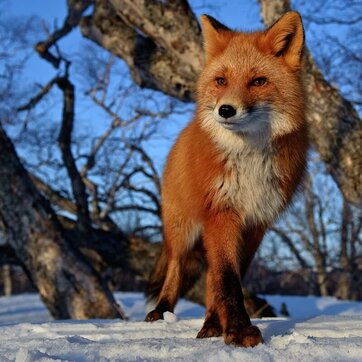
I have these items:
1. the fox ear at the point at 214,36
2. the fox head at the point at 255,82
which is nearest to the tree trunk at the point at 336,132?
the fox ear at the point at 214,36

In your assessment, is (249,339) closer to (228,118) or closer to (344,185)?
(228,118)

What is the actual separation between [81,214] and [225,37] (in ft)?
21.2

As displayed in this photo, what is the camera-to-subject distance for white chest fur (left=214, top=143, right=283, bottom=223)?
3570 millimetres

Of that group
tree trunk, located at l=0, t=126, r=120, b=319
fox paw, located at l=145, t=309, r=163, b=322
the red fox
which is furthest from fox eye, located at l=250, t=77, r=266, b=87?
tree trunk, located at l=0, t=126, r=120, b=319

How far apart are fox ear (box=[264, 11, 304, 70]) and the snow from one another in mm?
1977

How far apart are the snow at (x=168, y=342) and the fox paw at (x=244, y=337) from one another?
0.06 metres

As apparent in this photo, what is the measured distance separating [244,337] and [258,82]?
5.84 feet

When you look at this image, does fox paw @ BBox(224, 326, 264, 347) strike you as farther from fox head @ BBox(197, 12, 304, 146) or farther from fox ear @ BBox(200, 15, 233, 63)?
fox ear @ BBox(200, 15, 233, 63)

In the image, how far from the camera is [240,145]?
3.60 m

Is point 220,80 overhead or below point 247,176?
overhead

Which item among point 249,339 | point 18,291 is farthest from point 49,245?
point 18,291

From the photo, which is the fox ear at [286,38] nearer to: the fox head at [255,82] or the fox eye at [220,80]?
the fox head at [255,82]

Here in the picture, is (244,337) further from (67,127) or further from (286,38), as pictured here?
(67,127)

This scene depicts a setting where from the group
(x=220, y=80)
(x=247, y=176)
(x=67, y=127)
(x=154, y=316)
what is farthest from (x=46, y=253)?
(x=67, y=127)
